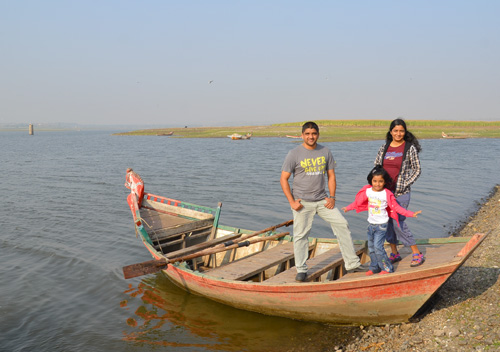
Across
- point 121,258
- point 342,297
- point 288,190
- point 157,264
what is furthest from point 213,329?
point 121,258

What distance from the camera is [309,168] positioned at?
19.2ft

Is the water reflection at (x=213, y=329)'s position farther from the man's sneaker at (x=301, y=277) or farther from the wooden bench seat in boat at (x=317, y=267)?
the man's sneaker at (x=301, y=277)

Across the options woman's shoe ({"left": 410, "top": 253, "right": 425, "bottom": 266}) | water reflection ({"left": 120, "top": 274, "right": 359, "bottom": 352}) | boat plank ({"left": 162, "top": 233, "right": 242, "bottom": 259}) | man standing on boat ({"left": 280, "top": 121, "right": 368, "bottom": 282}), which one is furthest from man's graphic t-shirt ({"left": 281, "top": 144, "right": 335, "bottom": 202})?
boat plank ({"left": 162, "top": 233, "right": 242, "bottom": 259})

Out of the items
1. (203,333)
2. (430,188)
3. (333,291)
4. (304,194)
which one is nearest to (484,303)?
(333,291)

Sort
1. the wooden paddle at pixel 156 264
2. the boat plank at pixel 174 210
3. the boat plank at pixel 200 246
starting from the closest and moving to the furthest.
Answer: the wooden paddle at pixel 156 264, the boat plank at pixel 200 246, the boat plank at pixel 174 210

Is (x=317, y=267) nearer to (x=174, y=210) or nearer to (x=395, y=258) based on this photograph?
(x=395, y=258)

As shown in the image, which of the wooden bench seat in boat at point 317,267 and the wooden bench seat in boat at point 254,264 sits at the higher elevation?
the wooden bench seat in boat at point 317,267

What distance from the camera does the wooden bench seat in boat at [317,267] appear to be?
21.9 ft

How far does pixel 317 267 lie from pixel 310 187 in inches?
74.0

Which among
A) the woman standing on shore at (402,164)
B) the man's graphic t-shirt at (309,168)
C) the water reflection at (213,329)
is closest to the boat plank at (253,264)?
the water reflection at (213,329)

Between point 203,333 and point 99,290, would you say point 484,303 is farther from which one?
point 99,290

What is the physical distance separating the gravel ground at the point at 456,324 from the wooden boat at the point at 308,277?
280 mm

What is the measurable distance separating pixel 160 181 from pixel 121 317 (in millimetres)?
17340

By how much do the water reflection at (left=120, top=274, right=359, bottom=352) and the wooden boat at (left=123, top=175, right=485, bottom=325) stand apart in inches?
8.9
